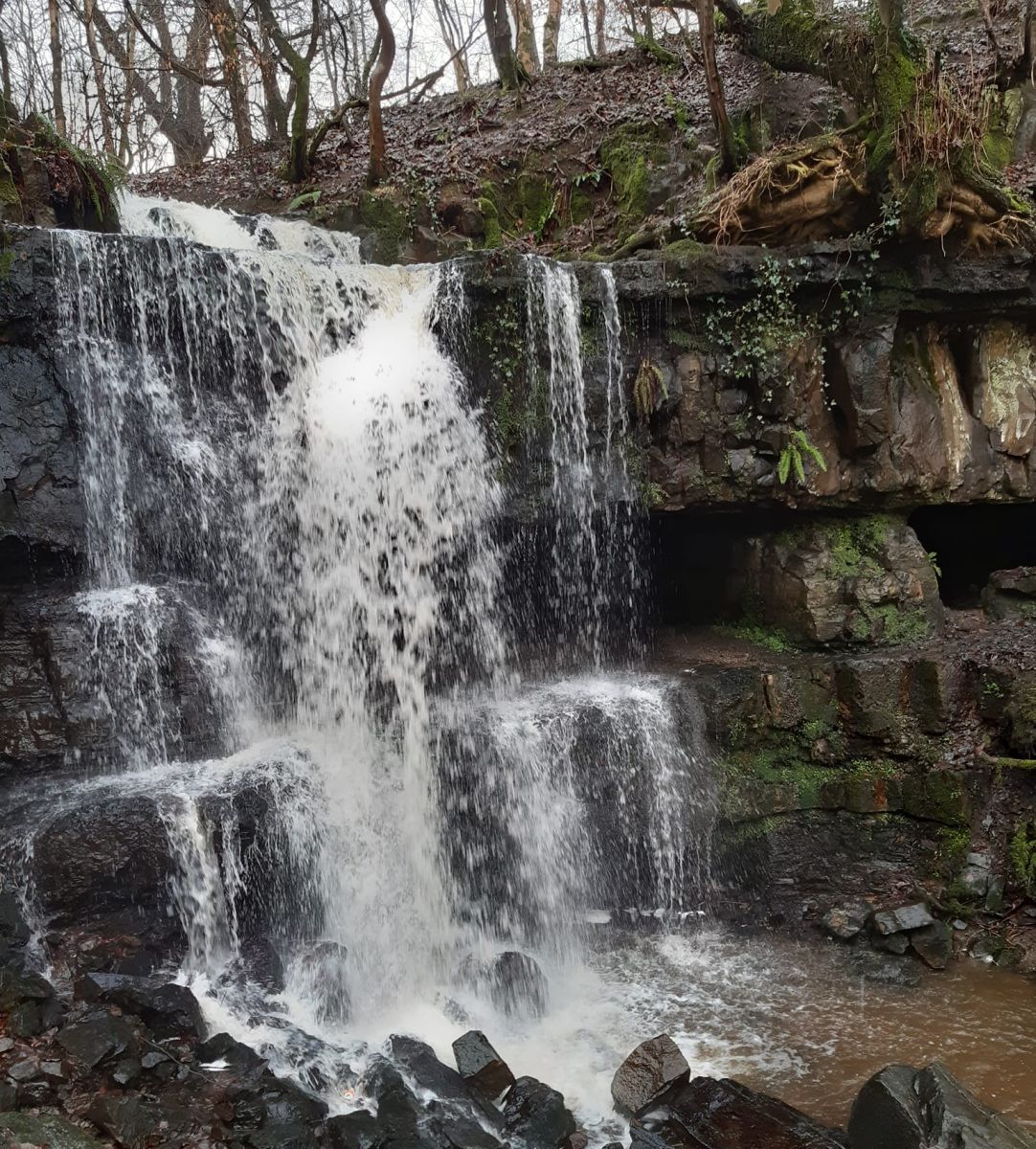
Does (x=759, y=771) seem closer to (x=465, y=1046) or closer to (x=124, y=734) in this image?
(x=465, y=1046)

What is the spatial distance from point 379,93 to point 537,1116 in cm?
1103

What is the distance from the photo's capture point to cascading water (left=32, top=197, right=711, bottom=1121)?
20.3 ft

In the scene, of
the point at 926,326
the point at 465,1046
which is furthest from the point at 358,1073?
the point at 926,326

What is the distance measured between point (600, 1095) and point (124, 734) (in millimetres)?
4059

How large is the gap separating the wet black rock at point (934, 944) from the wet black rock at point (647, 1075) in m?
2.50

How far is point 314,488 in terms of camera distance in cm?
776

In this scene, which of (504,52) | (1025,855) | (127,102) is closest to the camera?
(1025,855)

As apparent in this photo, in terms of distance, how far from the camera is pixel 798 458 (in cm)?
812

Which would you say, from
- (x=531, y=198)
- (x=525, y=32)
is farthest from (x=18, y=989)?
(x=525, y=32)

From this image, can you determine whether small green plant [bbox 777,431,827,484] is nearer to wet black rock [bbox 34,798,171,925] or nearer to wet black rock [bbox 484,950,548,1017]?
wet black rock [bbox 484,950,548,1017]

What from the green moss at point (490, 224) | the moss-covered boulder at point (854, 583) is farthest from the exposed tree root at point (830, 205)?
the green moss at point (490, 224)

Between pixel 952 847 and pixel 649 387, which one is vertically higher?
pixel 649 387

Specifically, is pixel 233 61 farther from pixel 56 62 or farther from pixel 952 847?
pixel 952 847

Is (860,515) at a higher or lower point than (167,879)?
higher
